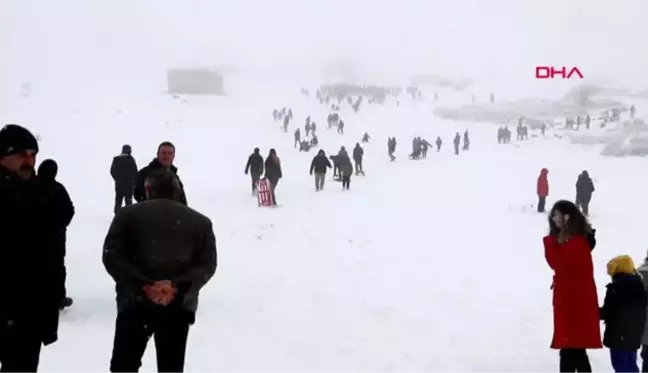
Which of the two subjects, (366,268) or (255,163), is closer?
(366,268)

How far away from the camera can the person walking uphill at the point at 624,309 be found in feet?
15.7

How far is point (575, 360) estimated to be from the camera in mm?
4762

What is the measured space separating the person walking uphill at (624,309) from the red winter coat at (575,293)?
0.20 m

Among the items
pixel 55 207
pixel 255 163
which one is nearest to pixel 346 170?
pixel 255 163

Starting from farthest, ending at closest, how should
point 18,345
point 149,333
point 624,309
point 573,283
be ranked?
point 624,309
point 573,283
point 149,333
point 18,345

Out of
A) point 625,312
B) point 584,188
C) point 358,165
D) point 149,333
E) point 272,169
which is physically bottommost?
point 358,165

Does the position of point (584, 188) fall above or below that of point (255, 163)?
below

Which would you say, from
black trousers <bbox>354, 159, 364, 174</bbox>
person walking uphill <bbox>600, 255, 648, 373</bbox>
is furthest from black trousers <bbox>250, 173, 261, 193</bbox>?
person walking uphill <bbox>600, 255, 648, 373</bbox>

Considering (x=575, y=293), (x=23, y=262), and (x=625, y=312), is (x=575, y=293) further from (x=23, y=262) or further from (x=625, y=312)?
(x=23, y=262)

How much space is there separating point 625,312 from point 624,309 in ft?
0.08

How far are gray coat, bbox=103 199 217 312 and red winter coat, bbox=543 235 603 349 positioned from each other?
2467 millimetres

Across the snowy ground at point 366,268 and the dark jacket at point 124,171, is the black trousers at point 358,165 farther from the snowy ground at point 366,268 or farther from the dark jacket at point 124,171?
the dark jacket at point 124,171

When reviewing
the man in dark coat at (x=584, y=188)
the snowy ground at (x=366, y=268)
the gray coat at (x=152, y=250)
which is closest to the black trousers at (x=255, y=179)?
the snowy ground at (x=366, y=268)

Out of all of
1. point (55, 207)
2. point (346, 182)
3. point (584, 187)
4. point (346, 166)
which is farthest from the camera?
point (346, 182)
